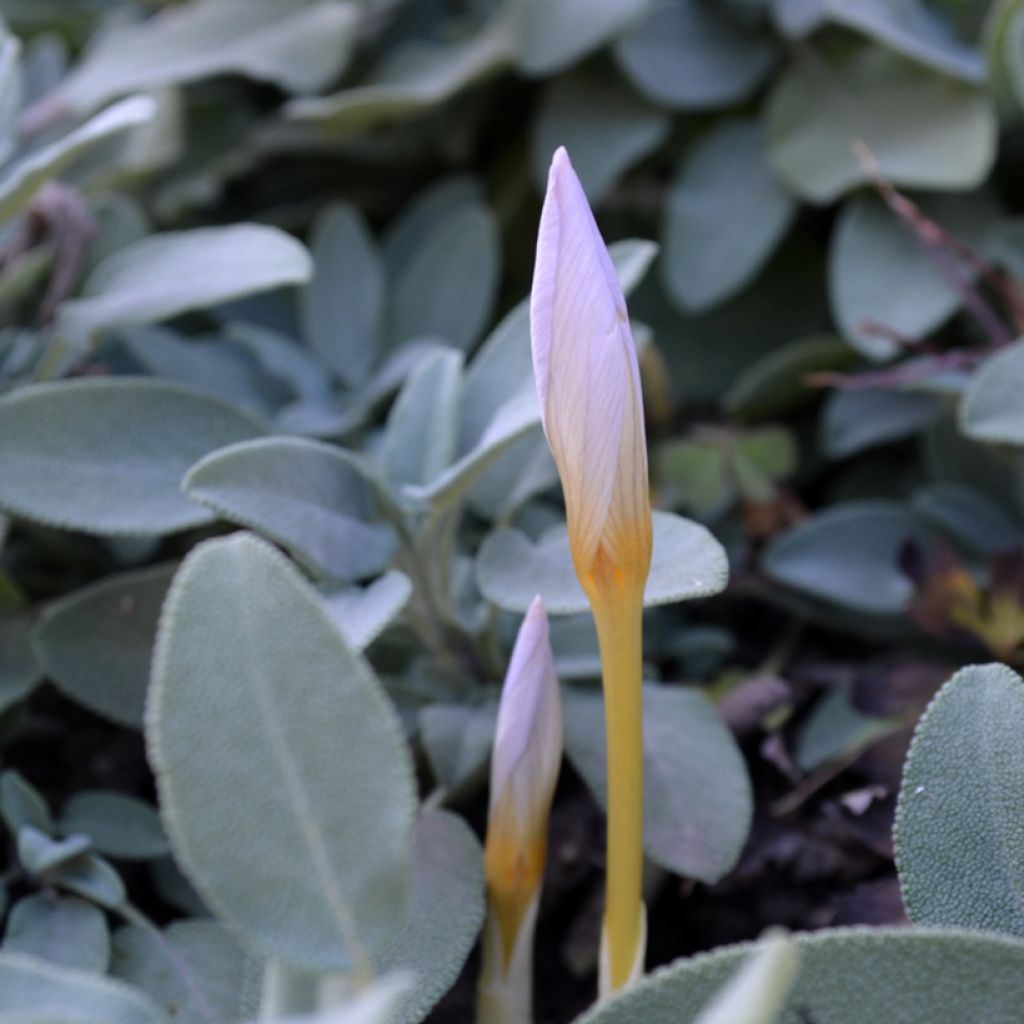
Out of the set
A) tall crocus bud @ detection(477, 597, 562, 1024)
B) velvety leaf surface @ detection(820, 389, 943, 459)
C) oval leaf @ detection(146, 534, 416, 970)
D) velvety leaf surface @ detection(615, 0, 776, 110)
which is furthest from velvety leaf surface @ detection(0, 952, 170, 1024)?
velvety leaf surface @ detection(615, 0, 776, 110)

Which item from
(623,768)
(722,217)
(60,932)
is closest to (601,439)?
(623,768)

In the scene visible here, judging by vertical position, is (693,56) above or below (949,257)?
above

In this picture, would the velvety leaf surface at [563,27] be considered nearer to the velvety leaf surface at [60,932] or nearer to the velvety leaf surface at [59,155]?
the velvety leaf surface at [59,155]

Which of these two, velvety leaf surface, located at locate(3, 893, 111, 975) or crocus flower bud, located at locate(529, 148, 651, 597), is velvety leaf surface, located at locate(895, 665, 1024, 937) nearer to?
crocus flower bud, located at locate(529, 148, 651, 597)

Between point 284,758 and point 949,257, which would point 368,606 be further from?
point 949,257

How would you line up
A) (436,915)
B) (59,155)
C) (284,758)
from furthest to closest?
(59,155) < (436,915) < (284,758)

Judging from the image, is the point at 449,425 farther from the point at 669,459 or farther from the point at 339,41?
the point at 339,41
